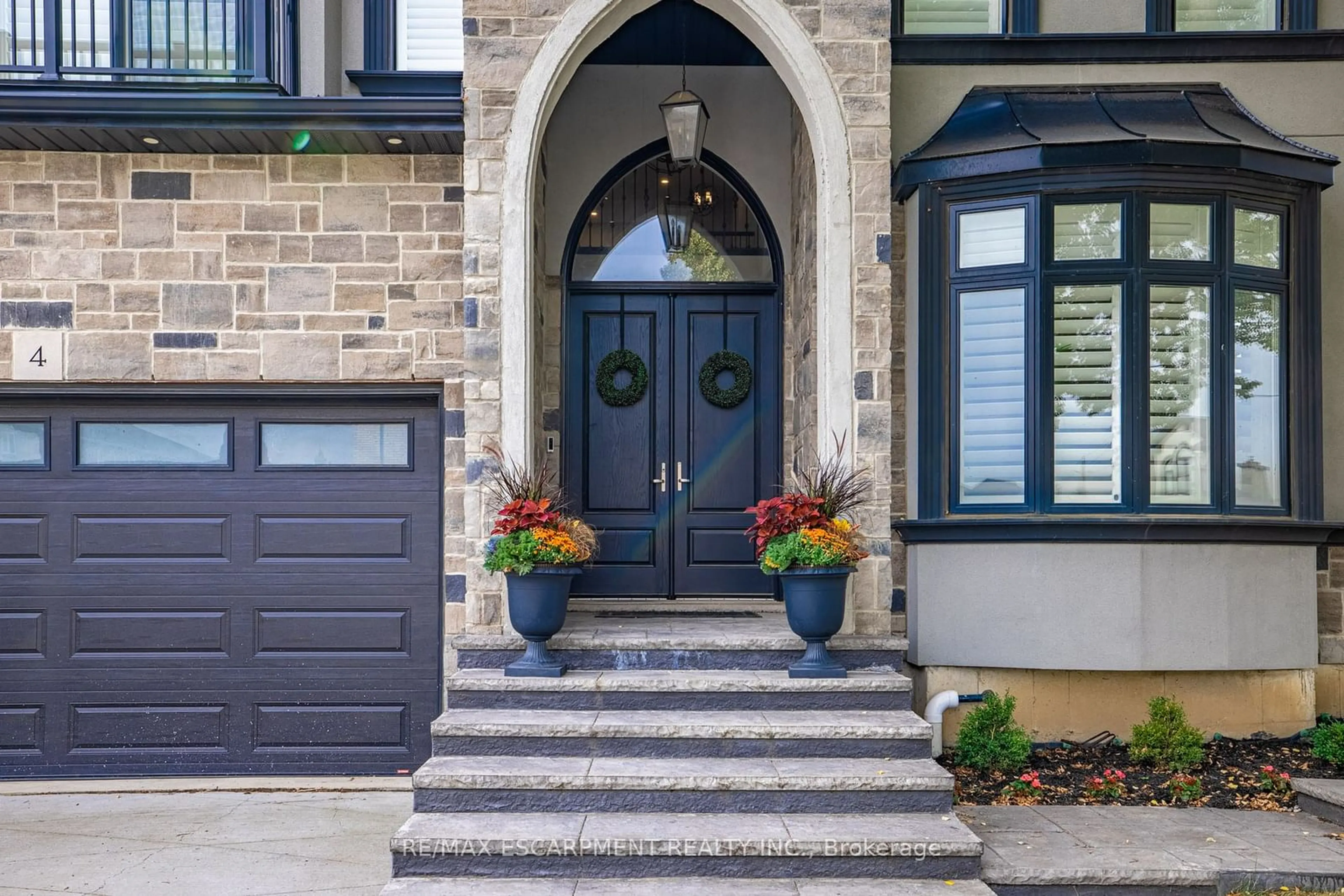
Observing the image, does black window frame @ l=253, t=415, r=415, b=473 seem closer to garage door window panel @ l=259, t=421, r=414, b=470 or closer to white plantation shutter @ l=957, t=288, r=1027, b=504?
garage door window panel @ l=259, t=421, r=414, b=470

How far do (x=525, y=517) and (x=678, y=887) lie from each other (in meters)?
1.80

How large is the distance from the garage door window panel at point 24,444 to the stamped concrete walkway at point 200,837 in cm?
178

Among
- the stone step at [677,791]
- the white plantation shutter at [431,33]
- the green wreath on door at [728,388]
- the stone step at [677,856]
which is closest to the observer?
the stone step at [677,856]

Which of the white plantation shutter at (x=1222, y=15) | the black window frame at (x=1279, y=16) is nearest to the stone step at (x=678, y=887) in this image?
the black window frame at (x=1279, y=16)

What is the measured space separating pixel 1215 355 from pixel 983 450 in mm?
1248

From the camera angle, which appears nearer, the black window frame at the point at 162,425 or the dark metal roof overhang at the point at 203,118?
the dark metal roof overhang at the point at 203,118

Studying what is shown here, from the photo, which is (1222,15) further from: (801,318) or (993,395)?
(801,318)

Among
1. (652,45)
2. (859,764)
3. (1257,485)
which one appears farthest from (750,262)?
(859,764)

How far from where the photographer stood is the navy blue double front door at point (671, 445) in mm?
7172

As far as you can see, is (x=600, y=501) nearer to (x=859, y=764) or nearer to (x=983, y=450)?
(x=983, y=450)

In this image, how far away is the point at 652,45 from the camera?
22.7ft

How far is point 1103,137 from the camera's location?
5.45m

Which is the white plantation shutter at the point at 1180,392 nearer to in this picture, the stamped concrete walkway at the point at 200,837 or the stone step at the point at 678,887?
the stone step at the point at 678,887

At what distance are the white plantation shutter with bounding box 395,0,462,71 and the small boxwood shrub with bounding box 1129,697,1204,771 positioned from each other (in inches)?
202
